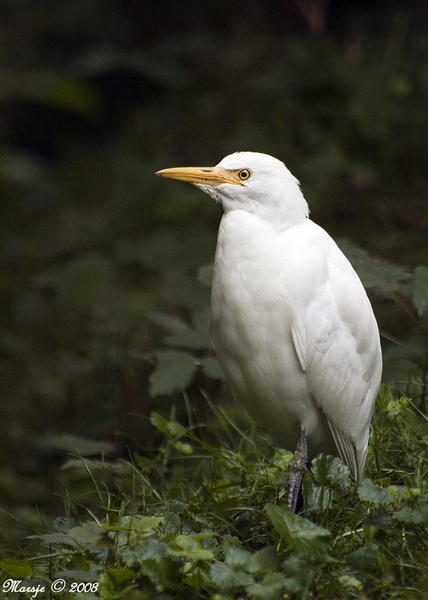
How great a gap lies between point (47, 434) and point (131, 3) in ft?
20.2

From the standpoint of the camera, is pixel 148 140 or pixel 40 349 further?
pixel 148 140

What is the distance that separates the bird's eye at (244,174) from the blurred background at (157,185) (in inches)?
32.4

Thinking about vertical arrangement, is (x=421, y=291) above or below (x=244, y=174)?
below

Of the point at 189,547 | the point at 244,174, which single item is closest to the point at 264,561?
the point at 189,547

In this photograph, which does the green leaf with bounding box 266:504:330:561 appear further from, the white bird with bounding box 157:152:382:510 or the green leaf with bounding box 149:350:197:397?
the green leaf with bounding box 149:350:197:397

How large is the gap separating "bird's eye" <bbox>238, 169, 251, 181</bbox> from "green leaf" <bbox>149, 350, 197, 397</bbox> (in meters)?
1.06

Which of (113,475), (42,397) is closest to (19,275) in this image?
(42,397)

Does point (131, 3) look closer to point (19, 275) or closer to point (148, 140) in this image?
point (148, 140)

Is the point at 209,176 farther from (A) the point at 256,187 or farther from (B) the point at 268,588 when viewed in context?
(B) the point at 268,588

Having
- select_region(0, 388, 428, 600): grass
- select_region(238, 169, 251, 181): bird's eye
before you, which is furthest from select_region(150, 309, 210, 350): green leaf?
select_region(238, 169, 251, 181): bird's eye

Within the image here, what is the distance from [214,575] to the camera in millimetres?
2947

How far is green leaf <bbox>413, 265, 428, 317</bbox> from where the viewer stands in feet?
12.3

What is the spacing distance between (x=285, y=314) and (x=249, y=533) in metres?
0.85

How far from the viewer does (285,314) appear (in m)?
3.43
